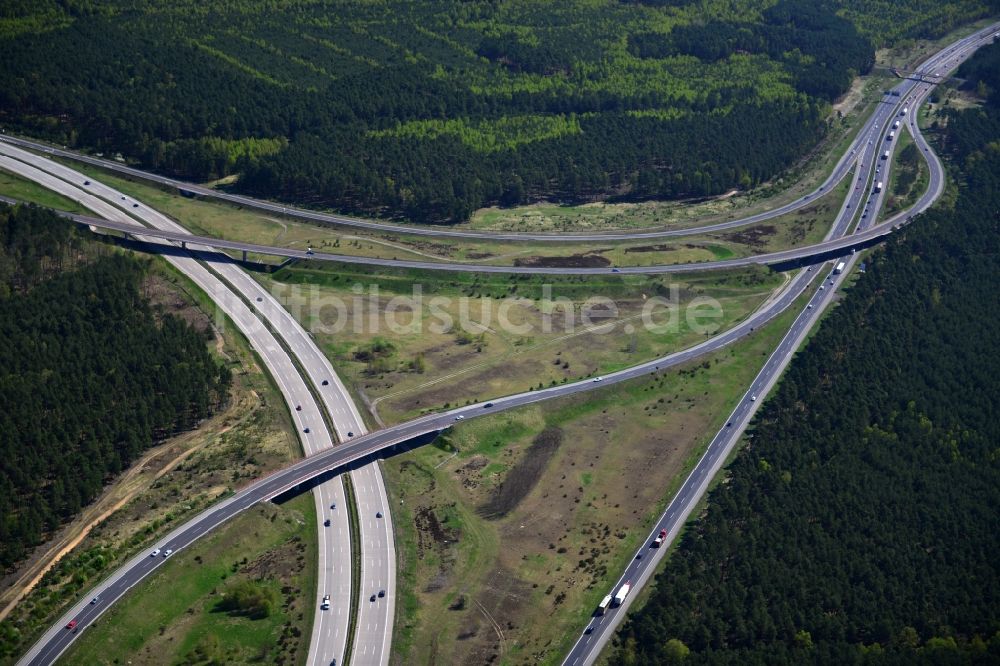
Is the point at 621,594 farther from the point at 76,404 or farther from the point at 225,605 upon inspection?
the point at 76,404

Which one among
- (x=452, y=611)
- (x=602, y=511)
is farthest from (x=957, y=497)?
(x=452, y=611)

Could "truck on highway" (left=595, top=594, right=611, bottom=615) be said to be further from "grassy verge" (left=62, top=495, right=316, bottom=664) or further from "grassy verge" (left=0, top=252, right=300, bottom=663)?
"grassy verge" (left=0, top=252, right=300, bottom=663)

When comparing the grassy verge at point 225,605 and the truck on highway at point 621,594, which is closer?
the grassy verge at point 225,605

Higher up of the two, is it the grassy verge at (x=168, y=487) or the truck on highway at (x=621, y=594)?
the grassy verge at (x=168, y=487)

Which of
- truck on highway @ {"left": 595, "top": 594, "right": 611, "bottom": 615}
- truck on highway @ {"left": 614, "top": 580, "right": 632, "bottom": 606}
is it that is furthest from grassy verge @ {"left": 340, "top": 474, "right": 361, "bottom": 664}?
truck on highway @ {"left": 614, "top": 580, "right": 632, "bottom": 606}

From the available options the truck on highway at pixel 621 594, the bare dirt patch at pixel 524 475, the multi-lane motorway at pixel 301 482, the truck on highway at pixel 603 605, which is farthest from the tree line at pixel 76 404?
the truck on highway at pixel 621 594

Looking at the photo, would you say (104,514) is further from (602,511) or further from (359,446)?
(602,511)

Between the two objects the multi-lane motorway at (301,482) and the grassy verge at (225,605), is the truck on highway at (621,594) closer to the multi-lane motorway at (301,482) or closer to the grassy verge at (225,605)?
the multi-lane motorway at (301,482)
